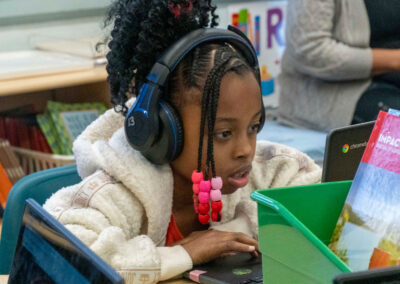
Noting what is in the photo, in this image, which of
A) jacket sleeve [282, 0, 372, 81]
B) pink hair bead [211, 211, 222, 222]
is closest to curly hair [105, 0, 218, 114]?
pink hair bead [211, 211, 222, 222]

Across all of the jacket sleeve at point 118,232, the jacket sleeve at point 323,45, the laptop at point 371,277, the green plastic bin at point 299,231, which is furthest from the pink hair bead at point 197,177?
the jacket sleeve at point 323,45

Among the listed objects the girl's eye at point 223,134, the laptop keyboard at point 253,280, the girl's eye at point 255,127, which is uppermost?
the girl's eye at point 223,134

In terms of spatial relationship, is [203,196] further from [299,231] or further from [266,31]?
[266,31]

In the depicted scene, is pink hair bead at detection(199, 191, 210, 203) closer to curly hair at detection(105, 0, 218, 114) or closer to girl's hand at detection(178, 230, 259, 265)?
girl's hand at detection(178, 230, 259, 265)

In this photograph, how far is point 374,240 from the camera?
0.77 m

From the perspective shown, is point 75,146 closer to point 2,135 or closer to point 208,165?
point 208,165

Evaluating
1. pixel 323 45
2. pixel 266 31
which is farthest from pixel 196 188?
pixel 266 31

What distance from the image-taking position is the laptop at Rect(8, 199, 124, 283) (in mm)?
618

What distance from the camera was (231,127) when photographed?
1.08 m

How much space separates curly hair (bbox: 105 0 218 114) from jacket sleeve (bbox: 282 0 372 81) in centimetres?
120

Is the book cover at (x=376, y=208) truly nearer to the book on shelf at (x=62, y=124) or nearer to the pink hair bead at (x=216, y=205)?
the pink hair bead at (x=216, y=205)

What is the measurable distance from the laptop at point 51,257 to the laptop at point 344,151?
1.41 feet

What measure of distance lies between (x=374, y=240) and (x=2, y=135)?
1.91 m

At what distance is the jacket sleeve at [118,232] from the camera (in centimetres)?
98
